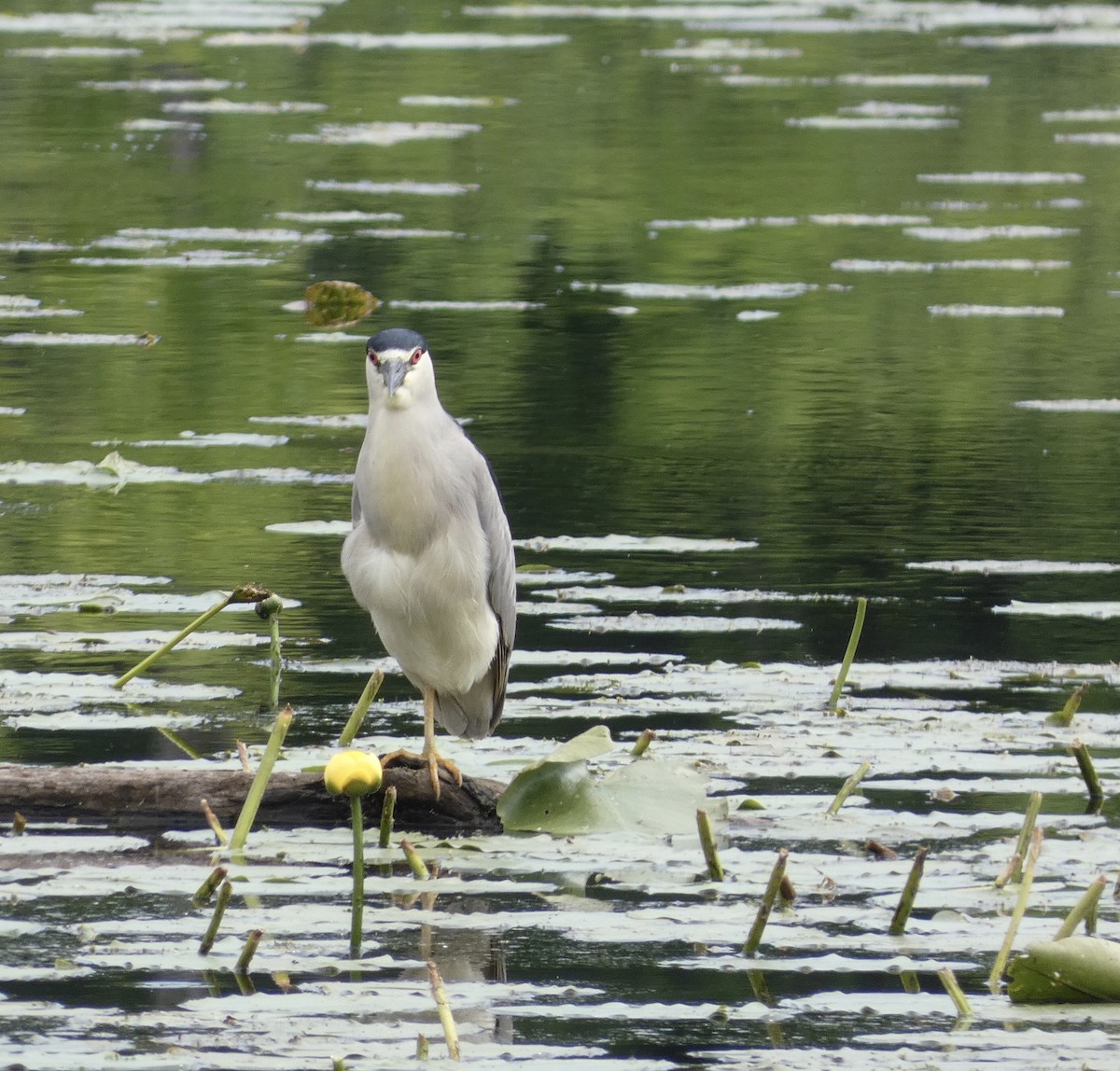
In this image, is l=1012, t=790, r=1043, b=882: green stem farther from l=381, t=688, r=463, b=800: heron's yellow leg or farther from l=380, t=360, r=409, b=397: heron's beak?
l=380, t=360, r=409, b=397: heron's beak

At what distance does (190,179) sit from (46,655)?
9.47m

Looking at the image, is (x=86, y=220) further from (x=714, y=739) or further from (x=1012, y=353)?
(x=714, y=739)

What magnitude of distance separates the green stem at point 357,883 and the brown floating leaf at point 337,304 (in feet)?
23.6

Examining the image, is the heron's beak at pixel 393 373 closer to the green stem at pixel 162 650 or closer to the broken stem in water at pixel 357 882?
the green stem at pixel 162 650

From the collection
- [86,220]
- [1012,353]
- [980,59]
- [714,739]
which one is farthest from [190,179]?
[714,739]

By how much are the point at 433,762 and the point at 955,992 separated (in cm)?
155

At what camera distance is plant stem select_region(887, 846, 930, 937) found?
4.47 m

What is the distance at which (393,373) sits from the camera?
5836mm

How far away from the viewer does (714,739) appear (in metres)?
5.88


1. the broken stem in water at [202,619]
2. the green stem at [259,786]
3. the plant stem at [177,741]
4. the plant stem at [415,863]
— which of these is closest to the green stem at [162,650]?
the broken stem in water at [202,619]

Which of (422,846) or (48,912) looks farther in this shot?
(422,846)

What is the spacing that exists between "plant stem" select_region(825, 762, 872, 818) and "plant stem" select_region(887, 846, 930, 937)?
18.0 inches

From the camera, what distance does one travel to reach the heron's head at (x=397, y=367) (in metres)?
Answer: 5.83

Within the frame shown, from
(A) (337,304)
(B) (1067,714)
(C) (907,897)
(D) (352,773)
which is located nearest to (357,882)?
(D) (352,773)
